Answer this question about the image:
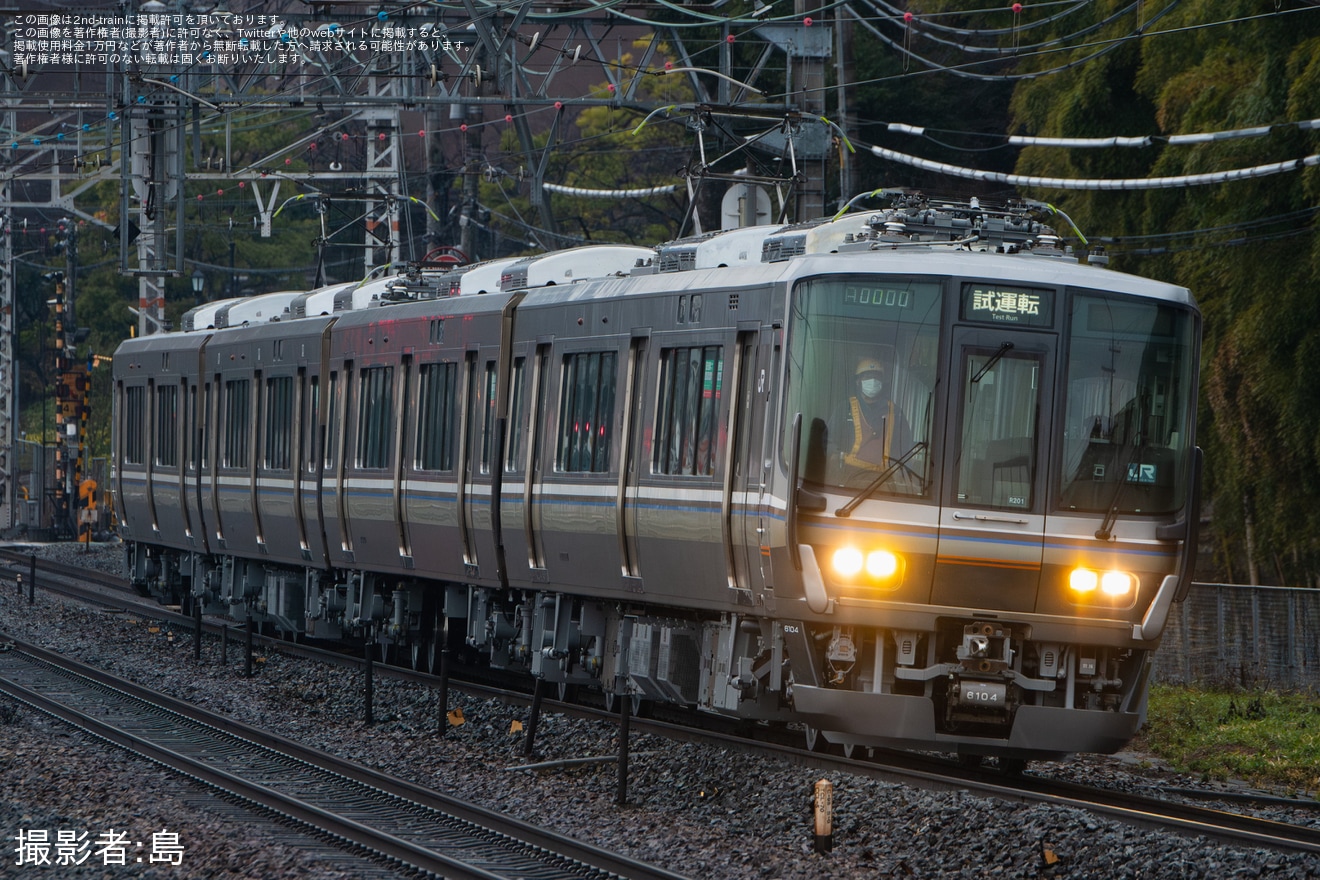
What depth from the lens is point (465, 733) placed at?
16.4 meters

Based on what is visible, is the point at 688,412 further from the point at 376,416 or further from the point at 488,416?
the point at 376,416

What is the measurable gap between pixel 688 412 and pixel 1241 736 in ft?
18.2

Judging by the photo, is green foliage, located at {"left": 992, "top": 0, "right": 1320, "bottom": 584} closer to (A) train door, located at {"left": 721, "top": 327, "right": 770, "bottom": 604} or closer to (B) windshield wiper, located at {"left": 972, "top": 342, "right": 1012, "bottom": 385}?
(B) windshield wiper, located at {"left": 972, "top": 342, "right": 1012, "bottom": 385}

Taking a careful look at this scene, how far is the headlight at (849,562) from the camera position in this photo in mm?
11945

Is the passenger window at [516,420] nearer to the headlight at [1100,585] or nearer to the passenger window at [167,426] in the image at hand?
the headlight at [1100,585]

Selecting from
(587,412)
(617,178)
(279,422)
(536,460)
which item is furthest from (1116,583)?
(617,178)

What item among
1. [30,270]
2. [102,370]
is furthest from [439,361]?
[30,270]

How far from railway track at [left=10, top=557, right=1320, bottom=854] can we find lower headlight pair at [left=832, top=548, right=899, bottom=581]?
1.23 metres

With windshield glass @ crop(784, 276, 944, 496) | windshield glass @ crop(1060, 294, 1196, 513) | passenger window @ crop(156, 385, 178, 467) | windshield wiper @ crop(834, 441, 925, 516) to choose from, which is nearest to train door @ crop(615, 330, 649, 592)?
windshield glass @ crop(784, 276, 944, 496)

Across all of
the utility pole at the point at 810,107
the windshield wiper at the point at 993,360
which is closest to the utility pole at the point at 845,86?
the utility pole at the point at 810,107

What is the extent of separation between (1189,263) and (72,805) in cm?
1476

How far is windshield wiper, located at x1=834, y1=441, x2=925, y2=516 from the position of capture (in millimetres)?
11938

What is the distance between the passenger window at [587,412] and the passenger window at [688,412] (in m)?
0.82

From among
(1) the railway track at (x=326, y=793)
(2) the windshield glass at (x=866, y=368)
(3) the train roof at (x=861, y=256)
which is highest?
(3) the train roof at (x=861, y=256)
